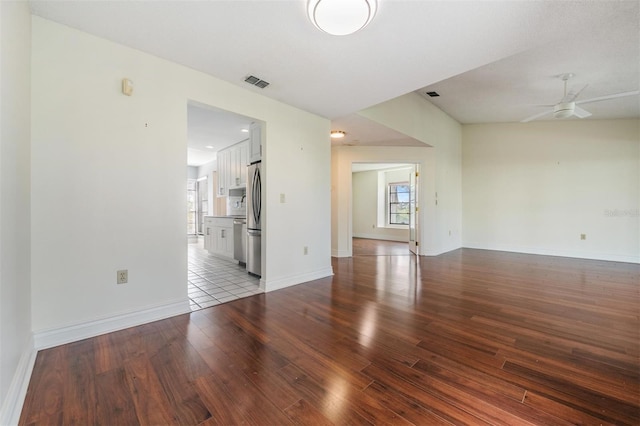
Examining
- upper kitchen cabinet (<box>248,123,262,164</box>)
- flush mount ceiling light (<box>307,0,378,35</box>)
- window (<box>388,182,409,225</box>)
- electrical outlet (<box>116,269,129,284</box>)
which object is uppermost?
flush mount ceiling light (<box>307,0,378,35</box>)

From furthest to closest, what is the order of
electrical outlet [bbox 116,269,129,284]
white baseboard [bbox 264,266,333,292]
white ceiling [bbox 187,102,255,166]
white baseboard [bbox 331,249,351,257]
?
1. white baseboard [bbox 331,249,351,257]
2. white ceiling [bbox 187,102,255,166]
3. white baseboard [bbox 264,266,333,292]
4. electrical outlet [bbox 116,269,129,284]

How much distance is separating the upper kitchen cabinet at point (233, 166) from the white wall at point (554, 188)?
18.3 feet

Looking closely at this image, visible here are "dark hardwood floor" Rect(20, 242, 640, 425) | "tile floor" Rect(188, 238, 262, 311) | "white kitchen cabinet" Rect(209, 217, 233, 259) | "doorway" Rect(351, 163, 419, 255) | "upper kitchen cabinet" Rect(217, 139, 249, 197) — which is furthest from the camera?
"doorway" Rect(351, 163, 419, 255)

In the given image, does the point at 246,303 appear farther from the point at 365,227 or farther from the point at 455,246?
the point at 365,227

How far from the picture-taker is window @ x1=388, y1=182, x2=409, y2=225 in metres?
8.84

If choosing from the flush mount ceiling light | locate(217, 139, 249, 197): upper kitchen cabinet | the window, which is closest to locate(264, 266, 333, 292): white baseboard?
locate(217, 139, 249, 197): upper kitchen cabinet

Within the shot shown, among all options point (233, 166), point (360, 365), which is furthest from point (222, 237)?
point (360, 365)

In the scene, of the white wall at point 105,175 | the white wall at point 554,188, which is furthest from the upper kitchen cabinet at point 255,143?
the white wall at point 554,188

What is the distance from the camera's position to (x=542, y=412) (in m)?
1.36

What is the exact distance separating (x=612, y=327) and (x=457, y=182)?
497cm

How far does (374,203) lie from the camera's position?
30.5 ft

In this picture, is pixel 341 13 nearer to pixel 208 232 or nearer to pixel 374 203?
pixel 208 232

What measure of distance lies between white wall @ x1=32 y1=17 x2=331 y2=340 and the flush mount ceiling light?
4.98 ft

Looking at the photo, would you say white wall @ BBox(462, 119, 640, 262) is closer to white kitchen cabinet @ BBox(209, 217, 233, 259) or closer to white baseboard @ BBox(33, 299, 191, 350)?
white kitchen cabinet @ BBox(209, 217, 233, 259)
